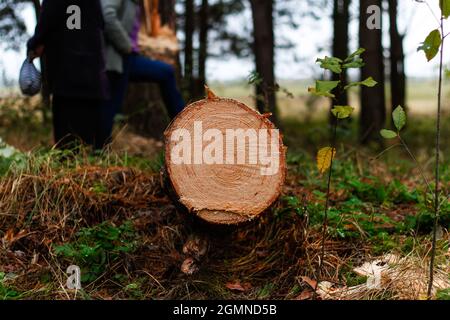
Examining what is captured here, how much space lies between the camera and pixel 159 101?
23.5 ft

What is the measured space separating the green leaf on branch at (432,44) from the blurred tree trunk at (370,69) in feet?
12.1

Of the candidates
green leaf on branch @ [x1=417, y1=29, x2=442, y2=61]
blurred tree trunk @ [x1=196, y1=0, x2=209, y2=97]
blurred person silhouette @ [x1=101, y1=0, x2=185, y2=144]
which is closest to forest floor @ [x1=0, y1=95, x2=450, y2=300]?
blurred person silhouette @ [x1=101, y1=0, x2=185, y2=144]

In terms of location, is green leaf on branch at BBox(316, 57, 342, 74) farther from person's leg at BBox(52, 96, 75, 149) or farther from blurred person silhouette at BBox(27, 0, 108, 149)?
person's leg at BBox(52, 96, 75, 149)

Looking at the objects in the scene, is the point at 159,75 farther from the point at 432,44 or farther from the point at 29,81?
the point at 432,44

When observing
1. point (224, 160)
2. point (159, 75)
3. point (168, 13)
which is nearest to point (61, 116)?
point (159, 75)

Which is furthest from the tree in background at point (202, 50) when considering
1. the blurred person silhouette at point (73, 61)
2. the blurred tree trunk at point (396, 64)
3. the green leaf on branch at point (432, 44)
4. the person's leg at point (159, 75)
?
the green leaf on branch at point (432, 44)

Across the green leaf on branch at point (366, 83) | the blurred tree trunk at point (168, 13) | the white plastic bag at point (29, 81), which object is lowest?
the white plastic bag at point (29, 81)

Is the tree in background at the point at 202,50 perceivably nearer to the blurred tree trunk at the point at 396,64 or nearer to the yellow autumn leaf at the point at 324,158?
the blurred tree trunk at the point at 396,64

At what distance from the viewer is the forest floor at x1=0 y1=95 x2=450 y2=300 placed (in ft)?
11.0

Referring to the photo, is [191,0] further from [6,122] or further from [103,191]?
[103,191]

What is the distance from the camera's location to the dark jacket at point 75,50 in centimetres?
483

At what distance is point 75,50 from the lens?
491cm
